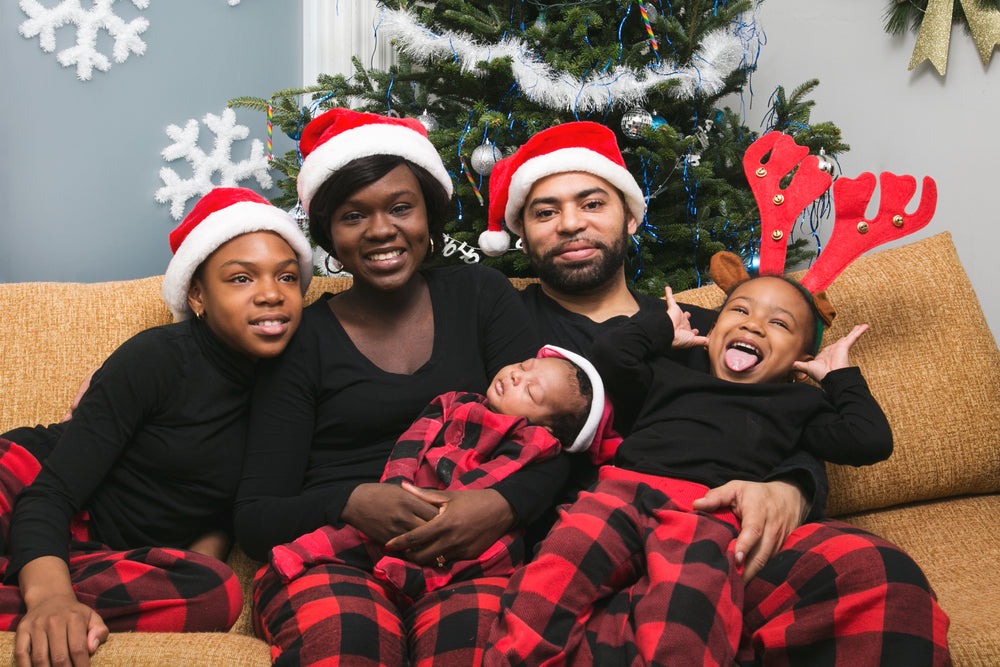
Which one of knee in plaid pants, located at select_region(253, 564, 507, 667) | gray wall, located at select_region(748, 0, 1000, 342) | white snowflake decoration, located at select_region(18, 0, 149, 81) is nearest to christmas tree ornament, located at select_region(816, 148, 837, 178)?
gray wall, located at select_region(748, 0, 1000, 342)

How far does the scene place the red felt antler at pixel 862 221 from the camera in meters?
1.63

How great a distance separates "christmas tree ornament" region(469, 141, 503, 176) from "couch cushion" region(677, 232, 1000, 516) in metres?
1.04

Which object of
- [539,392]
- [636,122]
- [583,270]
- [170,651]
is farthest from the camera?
[636,122]

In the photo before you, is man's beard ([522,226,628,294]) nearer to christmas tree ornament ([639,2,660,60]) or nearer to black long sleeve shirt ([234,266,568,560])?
black long sleeve shirt ([234,266,568,560])

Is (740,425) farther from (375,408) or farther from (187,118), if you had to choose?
(187,118)

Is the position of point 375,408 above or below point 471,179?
below

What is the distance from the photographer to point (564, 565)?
4.06 ft

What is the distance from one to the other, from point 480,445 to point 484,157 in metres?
1.06

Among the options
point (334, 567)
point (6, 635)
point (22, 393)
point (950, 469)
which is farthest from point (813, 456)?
point (22, 393)

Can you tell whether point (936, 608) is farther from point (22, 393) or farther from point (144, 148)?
point (144, 148)

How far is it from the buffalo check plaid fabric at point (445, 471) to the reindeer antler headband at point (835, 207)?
700 mm

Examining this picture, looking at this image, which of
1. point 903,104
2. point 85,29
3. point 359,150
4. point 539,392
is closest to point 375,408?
point 539,392

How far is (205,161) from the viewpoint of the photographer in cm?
289

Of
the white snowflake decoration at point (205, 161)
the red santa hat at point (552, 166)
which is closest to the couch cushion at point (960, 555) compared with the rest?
the red santa hat at point (552, 166)
